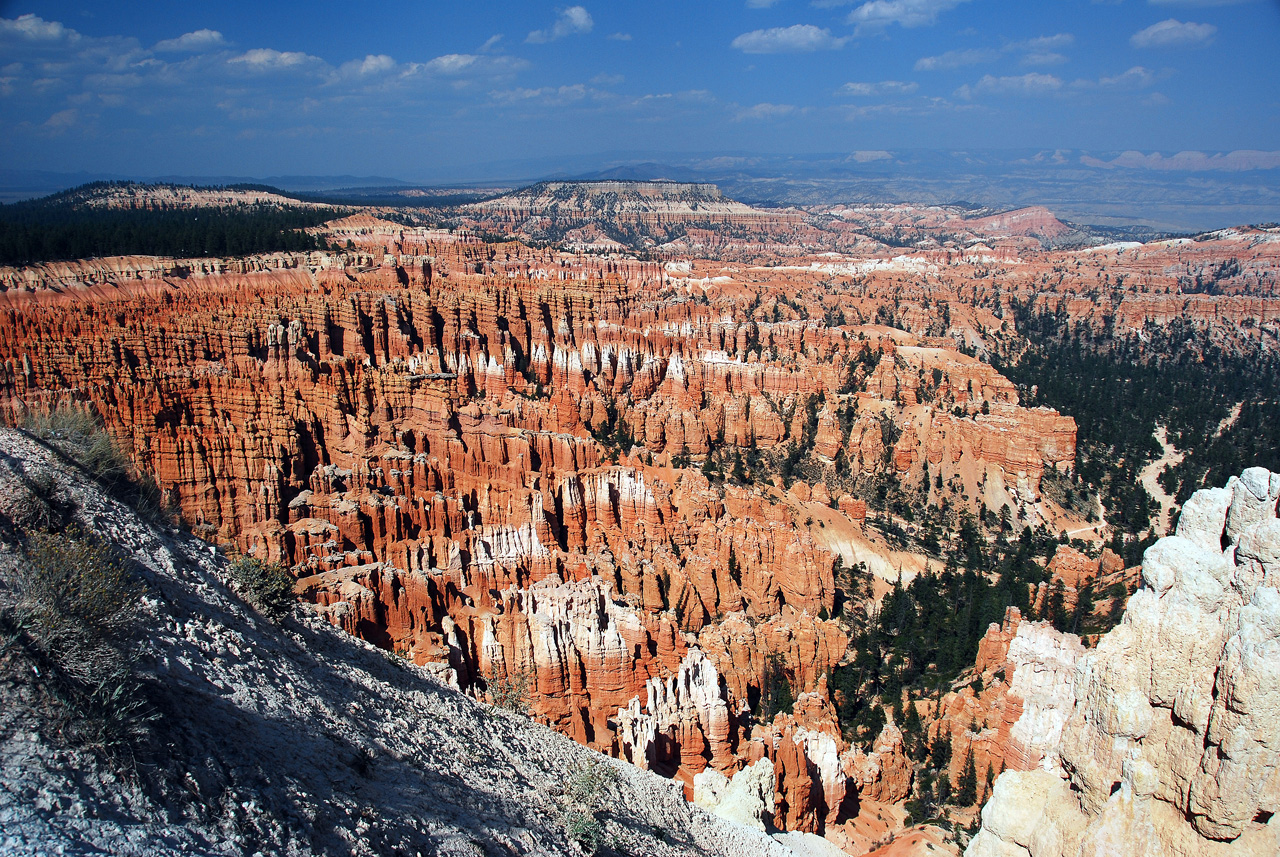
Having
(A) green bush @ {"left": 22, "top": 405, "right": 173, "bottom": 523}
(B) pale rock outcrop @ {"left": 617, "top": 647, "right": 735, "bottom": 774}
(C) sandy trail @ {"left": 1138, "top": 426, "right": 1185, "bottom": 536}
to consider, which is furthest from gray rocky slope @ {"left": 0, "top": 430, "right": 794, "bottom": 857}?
(C) sandy trail @ {"left": 1138, "top": 426, "right": 1185, "bottom": 536}

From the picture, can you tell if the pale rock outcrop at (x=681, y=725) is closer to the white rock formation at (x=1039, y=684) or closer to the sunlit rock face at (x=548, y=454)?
the sunlit rock face at (x=548, y=454)

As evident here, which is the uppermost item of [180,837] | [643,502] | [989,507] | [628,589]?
[180,837]

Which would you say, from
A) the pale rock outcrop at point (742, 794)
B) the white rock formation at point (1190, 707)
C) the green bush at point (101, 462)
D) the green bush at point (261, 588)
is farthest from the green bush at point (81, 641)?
the pale rock outcrop at point (742, 794)

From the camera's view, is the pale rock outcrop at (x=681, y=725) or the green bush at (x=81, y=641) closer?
the green bush at (x=81, y=641)

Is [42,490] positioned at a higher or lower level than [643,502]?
higher

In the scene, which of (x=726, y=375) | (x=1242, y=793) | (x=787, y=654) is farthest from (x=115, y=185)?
(x=1242, y=793)

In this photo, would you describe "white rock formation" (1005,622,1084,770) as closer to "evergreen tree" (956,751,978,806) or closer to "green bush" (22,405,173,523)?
"evergreen tree" (956,751,978,806)

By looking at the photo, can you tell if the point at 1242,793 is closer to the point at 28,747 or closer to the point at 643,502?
the point at 28,747
